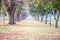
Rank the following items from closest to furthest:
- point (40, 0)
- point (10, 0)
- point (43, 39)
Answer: point (43, 39), point (40, 0), point (10, 0)

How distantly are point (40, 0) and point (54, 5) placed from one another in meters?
6.04

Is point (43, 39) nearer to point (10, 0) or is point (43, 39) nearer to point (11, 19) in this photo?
point (10, 0)

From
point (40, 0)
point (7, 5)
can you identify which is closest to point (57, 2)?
point (40, 0)

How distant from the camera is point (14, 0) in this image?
3419cm

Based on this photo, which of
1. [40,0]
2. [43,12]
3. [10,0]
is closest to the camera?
→ [40,0]

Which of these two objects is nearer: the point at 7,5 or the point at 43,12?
the point at 7,5

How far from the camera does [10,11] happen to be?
36125 millimetres

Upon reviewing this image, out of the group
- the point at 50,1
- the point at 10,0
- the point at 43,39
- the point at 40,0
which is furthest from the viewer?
the point at 10,0

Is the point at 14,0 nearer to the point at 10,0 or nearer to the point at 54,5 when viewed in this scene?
the point at 10,0

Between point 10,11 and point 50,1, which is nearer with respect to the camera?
point 50,1

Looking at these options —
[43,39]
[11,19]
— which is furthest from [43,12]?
[43,39]

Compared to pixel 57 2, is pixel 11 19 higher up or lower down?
lower down

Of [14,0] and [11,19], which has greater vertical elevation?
[14,0]

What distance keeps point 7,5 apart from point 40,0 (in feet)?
24.6
